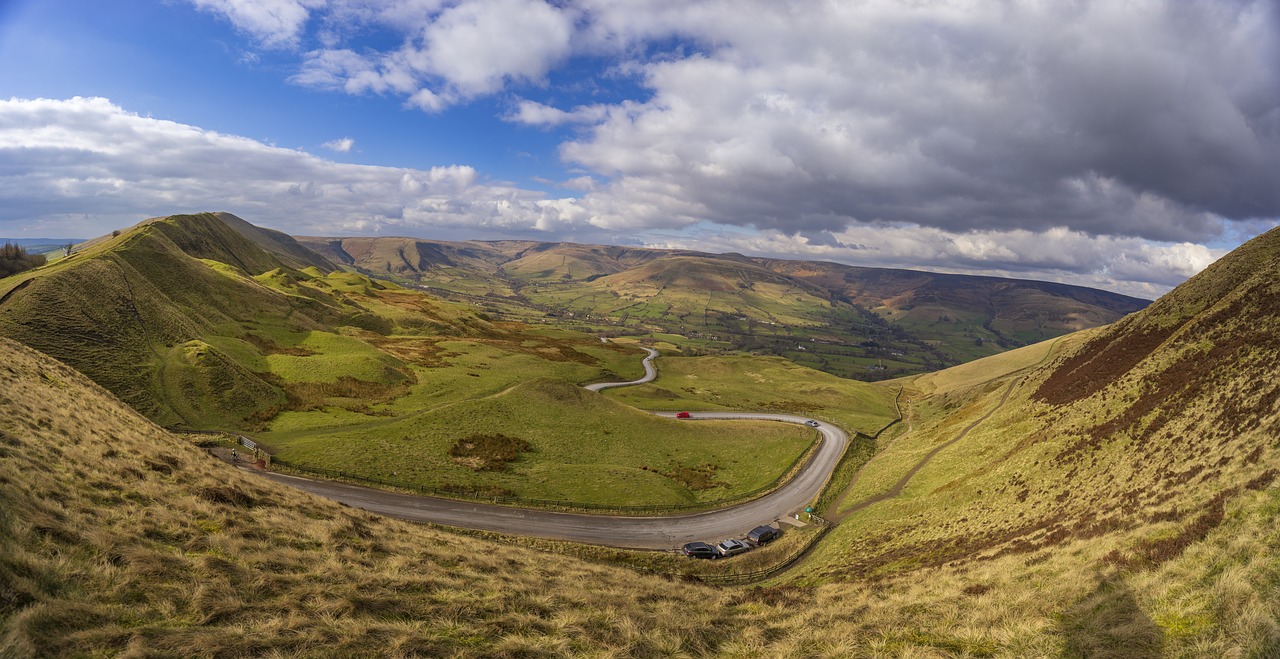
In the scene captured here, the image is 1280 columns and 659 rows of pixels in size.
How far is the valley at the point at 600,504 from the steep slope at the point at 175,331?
477 mm

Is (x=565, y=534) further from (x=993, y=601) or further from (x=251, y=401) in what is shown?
(x=251, y=401)

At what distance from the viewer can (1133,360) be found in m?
41.9

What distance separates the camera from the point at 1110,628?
1259 cm

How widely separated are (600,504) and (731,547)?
40.9ft

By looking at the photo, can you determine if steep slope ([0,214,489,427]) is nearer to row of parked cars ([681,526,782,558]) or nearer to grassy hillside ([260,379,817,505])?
grassy hillside ([260,379,817,505])

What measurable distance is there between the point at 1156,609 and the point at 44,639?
81.1ft

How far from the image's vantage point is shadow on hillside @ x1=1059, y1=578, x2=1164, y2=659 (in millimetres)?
11523

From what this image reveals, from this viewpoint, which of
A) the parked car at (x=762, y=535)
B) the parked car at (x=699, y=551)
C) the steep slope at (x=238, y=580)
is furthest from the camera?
the parked car at (x=762, y=535)

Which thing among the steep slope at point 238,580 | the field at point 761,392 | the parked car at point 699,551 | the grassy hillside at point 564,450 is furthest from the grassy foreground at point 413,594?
the field at point 761,392

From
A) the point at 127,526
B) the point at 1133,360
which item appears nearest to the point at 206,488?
the point at 127,526

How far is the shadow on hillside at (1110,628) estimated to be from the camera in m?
11.5

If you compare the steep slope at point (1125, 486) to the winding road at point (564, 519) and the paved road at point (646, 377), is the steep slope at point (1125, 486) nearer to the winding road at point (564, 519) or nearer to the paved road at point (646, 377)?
the winding road at point (564, 519)

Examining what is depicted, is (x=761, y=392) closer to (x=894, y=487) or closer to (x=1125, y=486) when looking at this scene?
(x=894, y=487)

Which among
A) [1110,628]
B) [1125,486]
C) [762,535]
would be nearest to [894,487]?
[762,535]
